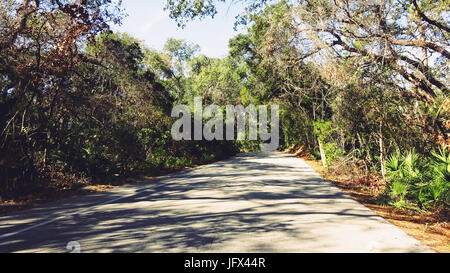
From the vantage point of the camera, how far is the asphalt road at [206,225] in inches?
208

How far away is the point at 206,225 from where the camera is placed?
6.63 m

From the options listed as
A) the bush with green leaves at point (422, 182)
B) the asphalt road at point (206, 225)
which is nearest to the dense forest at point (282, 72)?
the bush with green leaves at point (422, 182)

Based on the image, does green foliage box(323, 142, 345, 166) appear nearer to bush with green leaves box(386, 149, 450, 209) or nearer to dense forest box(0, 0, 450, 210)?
dense forest box(0, 0, 450, 210)

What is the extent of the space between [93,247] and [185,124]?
67.7 ft

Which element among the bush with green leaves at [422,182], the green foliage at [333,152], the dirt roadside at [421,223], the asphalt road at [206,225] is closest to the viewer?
the asphalt road at [206,225]

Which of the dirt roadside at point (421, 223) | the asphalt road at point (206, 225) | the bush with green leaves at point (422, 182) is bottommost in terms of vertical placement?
the dirt roadside at point (421, 223)

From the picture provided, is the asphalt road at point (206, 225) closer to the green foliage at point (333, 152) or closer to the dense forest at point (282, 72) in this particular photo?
the dense forest at point (282, 72)

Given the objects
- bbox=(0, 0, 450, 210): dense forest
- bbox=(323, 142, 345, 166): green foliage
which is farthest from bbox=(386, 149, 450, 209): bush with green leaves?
bbox=(323, 142, 345, 166): green foliage

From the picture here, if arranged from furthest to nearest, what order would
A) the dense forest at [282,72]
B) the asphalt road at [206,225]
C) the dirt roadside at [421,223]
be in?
the dense forest at [282,72], the dirt roadside at [421,223], the asphalt road at [206,225]

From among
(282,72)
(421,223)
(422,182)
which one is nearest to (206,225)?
(421,223)

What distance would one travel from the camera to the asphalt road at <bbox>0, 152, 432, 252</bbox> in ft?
17.4

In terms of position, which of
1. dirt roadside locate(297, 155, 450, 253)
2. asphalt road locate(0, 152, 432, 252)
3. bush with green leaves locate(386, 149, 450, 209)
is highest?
bush with green leaves locate(386, 149, 450, 209)

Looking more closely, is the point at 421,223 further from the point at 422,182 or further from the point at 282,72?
the point at 282,72
